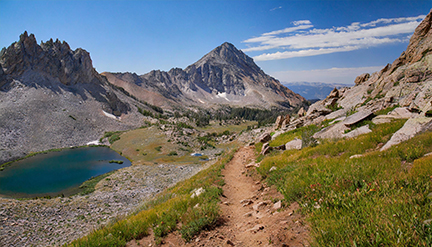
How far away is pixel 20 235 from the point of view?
18328mm

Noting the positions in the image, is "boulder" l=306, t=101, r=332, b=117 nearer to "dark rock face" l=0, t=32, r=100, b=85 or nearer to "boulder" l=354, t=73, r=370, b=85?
"boulder" l=354, t=73, r=370, b=85

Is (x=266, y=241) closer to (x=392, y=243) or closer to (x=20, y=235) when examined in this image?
(x=392, y=243)

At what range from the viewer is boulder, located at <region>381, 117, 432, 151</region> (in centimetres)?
877

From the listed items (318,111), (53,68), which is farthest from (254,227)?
(53,68)

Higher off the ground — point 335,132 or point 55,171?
point 335,132

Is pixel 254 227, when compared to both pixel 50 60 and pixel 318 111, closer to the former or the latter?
pixel 318 111

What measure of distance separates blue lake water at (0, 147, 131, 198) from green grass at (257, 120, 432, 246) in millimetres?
40016

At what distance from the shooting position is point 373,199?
4.64 m

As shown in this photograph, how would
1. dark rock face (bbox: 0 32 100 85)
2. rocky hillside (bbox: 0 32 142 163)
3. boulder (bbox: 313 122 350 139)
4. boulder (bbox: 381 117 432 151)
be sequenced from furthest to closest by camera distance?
dark rock face (bbox: 0 32 100 85)
rocky hillside (bbox: 0 32 142 163)
boulder (bbox: 313 122 350 139)
boulder (bbox: 381 117 432 151)

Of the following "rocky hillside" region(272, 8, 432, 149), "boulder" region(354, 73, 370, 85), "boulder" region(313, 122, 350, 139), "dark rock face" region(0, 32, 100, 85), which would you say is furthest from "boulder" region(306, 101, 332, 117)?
"dark rock face" region(0, 32, 100, 85)

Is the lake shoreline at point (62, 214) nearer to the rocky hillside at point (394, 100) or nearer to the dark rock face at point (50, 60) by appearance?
the rocky hillside at point (394, 100)

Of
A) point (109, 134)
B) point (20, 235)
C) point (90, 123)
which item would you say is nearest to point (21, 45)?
point (90, 123)

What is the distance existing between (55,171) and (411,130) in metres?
59.5

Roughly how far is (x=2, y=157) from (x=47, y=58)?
67899 mm
